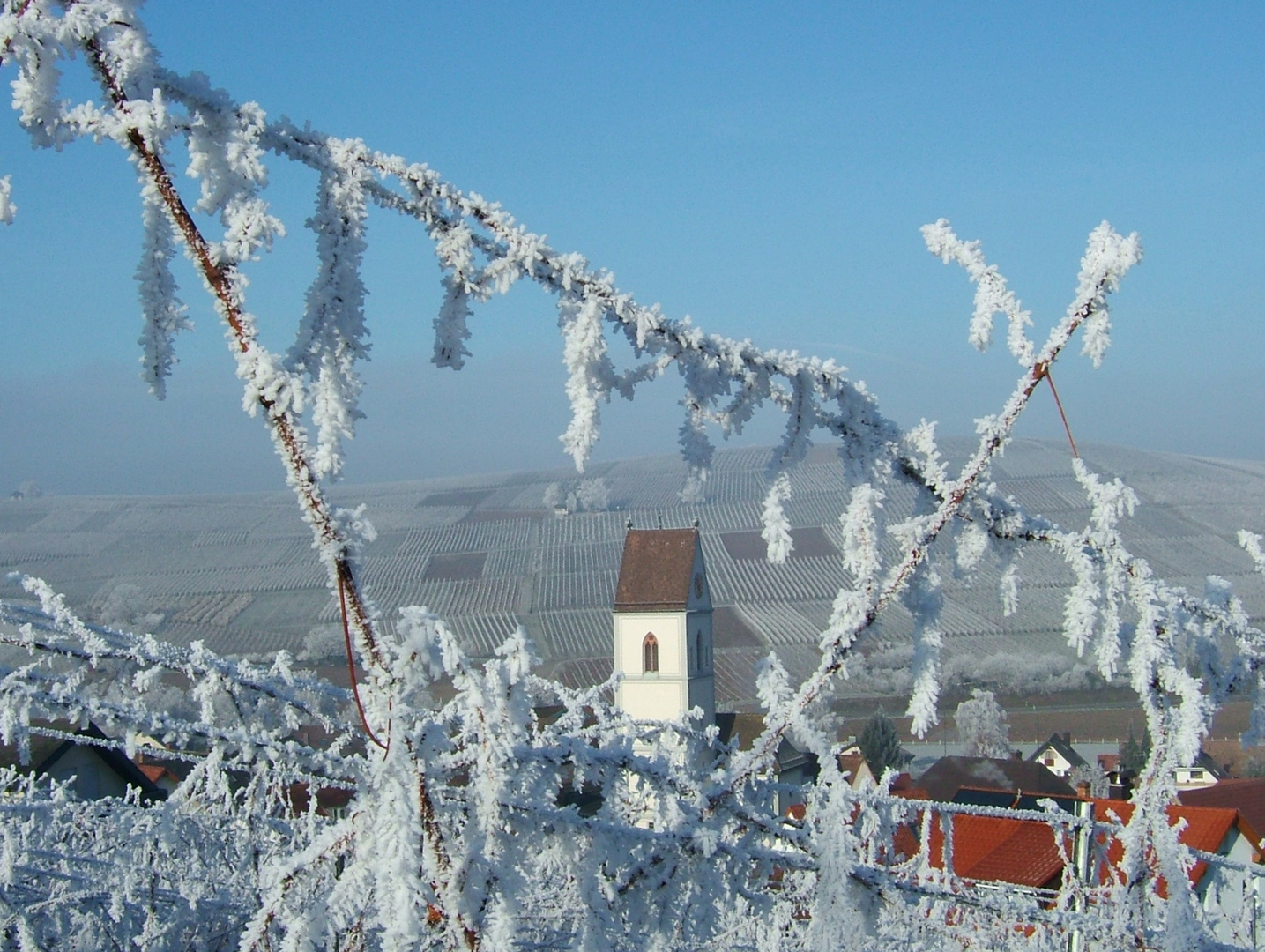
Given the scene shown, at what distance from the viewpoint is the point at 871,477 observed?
3.17m

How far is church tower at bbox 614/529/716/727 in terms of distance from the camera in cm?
3403

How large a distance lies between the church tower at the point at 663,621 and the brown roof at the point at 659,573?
2cm

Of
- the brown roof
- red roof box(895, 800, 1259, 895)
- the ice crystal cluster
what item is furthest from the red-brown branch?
the brown roof

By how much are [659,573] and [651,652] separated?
2190 mm

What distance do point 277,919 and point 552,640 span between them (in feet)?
Answer: 199

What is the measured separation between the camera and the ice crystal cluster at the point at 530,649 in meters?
2.52

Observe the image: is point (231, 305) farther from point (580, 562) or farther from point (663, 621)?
point (580, 562)

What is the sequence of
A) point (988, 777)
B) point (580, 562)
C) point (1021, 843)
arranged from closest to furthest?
point (1021, 843) < point (988, 777) < point (580, 562)

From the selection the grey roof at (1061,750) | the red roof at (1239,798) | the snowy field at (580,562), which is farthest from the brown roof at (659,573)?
the snowy field at (580,562)

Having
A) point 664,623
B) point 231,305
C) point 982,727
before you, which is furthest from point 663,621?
point 231,305

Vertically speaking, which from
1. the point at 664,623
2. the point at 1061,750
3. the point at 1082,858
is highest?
the point at 1082,858

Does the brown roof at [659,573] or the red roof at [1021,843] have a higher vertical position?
the brown roof at [659,573]

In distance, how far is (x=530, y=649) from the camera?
3043 millimetres

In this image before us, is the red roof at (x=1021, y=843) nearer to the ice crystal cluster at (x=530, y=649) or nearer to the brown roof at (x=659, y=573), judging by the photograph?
the ice crystal cluster at (x=530, y=649)
